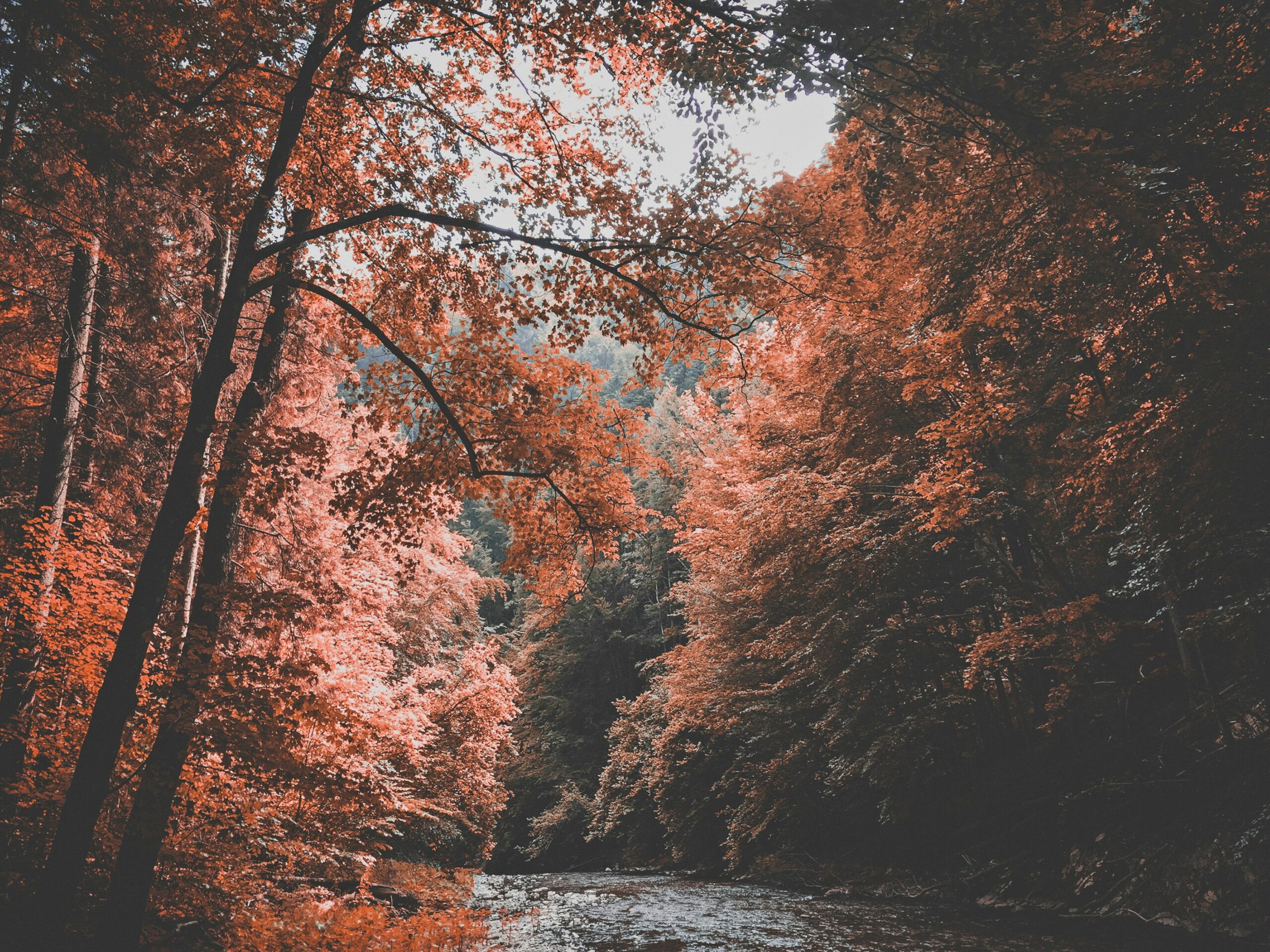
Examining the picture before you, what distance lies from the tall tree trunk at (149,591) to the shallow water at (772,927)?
248 inches

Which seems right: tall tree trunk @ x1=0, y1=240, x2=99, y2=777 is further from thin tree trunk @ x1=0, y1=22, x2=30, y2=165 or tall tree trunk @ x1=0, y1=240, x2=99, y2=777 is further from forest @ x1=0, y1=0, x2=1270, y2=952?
thin tree trunk @ x1=0, y1=22, x2=30, y2=165

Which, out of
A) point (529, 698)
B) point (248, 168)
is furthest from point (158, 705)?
point (529, 698)

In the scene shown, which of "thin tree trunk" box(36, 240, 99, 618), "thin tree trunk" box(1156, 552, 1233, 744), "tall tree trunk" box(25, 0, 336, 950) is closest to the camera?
"tall tree trunk" box(25, 0, 336, 950)

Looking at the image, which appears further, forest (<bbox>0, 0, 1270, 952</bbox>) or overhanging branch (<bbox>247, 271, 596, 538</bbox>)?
overhanging branch (<bbox>247, 271, 596, 538</bbox>)

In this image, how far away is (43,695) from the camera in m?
6.51

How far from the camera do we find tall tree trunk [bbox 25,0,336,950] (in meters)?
3.98

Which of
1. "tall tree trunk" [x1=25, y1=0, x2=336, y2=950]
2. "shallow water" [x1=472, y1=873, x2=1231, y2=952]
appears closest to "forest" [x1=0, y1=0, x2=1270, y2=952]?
"tall tree trunk" [x1=25, y1=0, x2=336, y2=950]

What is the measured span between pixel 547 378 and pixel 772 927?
29.4 feet

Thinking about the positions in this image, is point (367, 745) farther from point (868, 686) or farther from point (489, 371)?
point (868, 686)

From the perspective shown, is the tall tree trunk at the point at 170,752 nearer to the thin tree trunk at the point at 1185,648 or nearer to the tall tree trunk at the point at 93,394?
the tall tree trunk at the point at 93,394

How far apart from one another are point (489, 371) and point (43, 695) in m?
5.59

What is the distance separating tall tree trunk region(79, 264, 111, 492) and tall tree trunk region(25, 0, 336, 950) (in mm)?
4751

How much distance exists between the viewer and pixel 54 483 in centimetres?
711

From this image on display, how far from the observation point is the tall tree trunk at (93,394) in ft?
26.7
